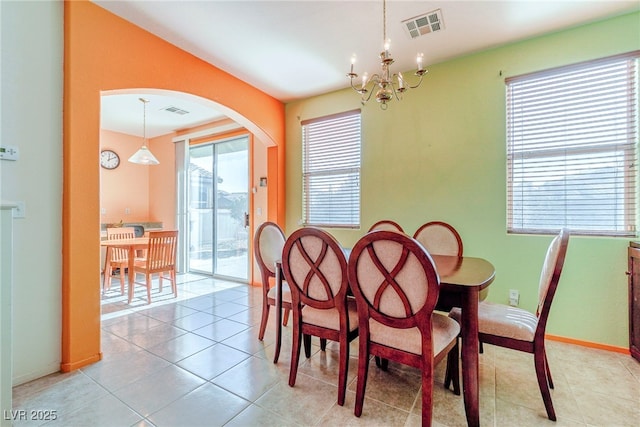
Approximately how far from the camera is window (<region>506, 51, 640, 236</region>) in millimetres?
2344

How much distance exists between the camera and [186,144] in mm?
5379

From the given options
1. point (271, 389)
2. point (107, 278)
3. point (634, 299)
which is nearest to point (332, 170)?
point (271, 389)

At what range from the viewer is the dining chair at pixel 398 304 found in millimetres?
1329

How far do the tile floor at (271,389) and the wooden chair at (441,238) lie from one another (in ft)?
2.96

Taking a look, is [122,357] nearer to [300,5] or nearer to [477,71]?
[300,5]

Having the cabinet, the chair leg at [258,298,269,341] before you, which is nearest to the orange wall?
the chair leg at [258,298,269,341]

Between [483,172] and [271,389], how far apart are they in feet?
9.06

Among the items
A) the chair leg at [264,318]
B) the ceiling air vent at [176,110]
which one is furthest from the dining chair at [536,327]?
the ceiling air vent at [176,110]

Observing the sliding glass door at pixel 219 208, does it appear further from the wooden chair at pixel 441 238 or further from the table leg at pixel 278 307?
the wooden chair at pixel 441 238

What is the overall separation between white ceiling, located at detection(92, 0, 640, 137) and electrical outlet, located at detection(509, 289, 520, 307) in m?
2.46

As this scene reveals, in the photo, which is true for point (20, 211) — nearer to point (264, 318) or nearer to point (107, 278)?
point (264, 318)

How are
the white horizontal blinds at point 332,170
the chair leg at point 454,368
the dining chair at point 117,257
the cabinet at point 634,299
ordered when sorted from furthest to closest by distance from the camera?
the dining chair at point 117,257, the white horizontal blinds at point 332,170, the cabinet at point 634,299, the chair leg at point 454,368

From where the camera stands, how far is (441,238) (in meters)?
2.67

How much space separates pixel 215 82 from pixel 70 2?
1.27 metres
